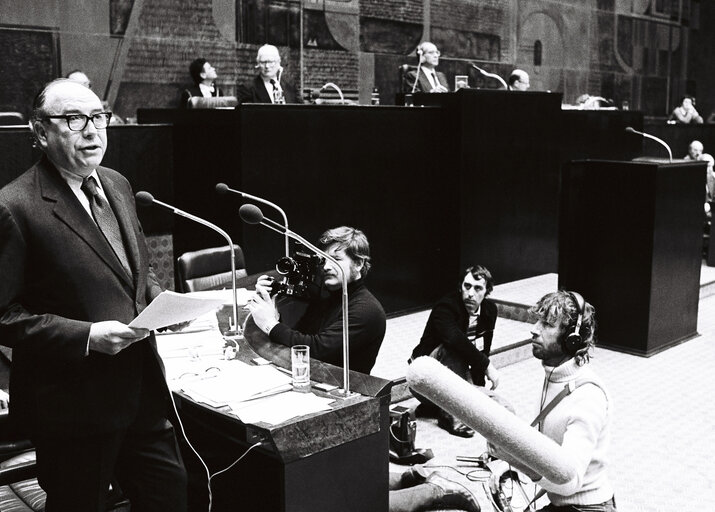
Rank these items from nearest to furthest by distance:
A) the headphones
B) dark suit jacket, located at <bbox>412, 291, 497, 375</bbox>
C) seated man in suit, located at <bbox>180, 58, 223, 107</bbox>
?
the headphones
dark suit jacket, located at <bbox>412, 291, 497, 375</bbox>
seated man in suit, located at <bbox>180, 58, 223, 107</bbox>

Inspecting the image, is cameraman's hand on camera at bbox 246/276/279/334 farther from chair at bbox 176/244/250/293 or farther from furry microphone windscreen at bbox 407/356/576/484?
furry microphone windscreen at bbox 407/356/576/484

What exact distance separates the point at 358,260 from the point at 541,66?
10583mm

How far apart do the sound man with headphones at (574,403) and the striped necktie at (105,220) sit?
1119 millimetres

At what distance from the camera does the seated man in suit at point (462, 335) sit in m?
4.47

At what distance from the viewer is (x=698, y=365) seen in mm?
5867

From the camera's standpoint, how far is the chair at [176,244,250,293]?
4.46 m

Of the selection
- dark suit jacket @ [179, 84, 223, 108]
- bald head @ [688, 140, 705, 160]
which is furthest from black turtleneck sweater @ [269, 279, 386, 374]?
bald head @ [688, 140, 705, 160]

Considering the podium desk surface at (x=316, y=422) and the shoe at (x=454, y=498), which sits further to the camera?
the shoe at (x=454, y=498)

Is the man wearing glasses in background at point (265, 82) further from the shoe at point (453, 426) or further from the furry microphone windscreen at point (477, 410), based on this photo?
the furry microphone windscreen at point (477, 410)

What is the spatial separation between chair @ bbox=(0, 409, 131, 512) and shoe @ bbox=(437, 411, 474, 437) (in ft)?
7.49

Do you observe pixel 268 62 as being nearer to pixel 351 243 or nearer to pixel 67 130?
pixel 351 243

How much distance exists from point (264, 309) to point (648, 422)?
8.40ft

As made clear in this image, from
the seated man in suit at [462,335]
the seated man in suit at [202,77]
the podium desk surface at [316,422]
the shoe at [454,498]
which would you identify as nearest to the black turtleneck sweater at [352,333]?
the podium desk surface at [316,422]

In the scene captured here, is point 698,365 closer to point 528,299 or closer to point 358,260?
point 528,299
